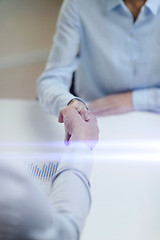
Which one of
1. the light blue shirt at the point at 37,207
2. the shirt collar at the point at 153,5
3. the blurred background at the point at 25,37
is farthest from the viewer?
the blurred background at the point at 25,37

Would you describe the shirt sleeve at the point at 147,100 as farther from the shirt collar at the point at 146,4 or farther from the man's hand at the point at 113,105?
the shirt collar at the point at 146,4

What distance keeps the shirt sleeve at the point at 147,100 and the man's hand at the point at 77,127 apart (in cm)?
17

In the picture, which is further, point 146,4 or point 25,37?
point 25,37

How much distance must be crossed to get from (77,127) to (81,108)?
7cm

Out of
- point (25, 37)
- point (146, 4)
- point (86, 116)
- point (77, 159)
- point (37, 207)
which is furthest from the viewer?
point (25, 37)

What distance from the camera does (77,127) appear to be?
0.44 m

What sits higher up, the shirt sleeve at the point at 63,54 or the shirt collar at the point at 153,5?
the shirt collar at the point at 153,5

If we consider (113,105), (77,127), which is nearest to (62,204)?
(77,127)

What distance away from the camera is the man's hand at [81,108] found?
48 centimetres

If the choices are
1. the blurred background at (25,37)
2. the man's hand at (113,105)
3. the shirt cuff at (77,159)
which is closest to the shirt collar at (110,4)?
the man's hand at (113,105)

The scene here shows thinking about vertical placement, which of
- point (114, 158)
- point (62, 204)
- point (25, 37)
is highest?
point (62, 204)

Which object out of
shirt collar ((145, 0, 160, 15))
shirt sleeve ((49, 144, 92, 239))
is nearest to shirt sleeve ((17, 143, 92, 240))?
shirt sleeve ((49, 144, 92, 239))

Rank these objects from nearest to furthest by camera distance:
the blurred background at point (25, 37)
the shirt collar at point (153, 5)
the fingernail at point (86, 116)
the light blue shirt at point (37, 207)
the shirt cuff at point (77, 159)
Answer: the light blue shirt at point (37, 207)
the shirt cuff at point (77, 159)
the fingernail at point (86, 116)
the shirt collar at point (153, 5)
the blurred background at point (25, 37)

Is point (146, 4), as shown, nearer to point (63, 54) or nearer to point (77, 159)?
point (63, 54)
